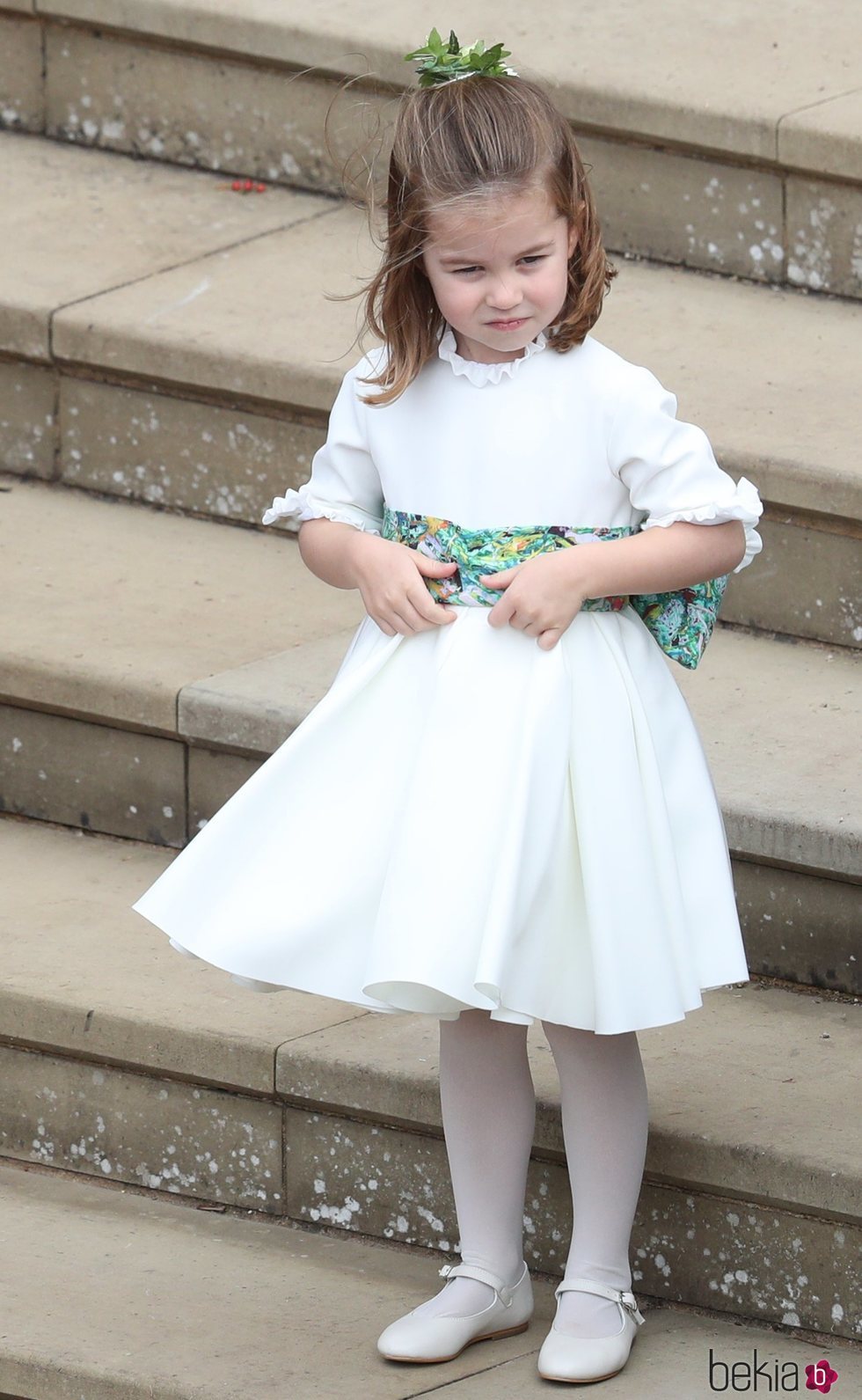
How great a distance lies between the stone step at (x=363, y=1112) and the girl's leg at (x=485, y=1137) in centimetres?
11

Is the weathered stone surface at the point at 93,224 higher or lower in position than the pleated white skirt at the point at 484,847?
higher

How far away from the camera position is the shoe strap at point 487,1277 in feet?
7.91

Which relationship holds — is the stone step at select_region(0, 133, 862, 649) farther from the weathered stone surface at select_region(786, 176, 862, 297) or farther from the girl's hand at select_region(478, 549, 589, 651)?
the girl's hand at select_region(478, 549, 589, 651)

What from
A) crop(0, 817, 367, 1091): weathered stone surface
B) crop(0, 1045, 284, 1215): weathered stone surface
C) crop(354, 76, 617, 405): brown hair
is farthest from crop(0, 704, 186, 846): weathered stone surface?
crop(354, 76, 617, 405): brown hair

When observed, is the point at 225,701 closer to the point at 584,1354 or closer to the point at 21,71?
the point at 584,1354

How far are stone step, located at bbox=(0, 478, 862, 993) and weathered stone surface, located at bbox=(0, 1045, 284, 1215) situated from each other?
16.7 inches

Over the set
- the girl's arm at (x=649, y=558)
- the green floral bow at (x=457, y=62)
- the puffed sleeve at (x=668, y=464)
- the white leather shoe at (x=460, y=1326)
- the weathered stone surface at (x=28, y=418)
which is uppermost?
the green floral bow at (x=457, y=62)

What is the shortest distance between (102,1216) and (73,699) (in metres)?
0.72

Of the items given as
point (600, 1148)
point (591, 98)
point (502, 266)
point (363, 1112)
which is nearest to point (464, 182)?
point (502, 266)

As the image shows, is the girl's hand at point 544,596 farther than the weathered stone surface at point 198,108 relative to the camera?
No

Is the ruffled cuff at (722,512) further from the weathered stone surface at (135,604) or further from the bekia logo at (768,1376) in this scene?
the weathered stone surface at (135,604)

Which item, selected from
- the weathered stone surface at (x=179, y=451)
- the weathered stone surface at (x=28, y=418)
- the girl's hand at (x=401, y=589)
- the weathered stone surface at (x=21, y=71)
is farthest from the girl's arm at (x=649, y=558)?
the weathered stone surface at (x=21, y=71)

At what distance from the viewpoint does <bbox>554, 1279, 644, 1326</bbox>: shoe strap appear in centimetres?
236

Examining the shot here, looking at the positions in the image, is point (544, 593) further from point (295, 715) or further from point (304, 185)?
point (304, 185)
